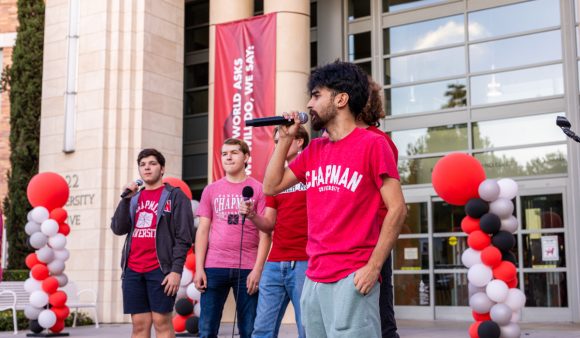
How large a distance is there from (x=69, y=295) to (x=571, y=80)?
10.1 metres

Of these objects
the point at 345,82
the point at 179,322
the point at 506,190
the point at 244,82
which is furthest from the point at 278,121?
the point at 244,82

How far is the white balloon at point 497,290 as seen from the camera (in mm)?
9127

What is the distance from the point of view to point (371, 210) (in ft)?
11.6

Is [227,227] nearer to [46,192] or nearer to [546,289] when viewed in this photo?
[46,192]

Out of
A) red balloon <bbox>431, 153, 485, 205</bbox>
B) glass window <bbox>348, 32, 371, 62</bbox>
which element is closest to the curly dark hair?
red balloon <bbox>431, 153, 485, 205</bbox>

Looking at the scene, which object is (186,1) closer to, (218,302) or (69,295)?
(69,295)

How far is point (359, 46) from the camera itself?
16281 mm

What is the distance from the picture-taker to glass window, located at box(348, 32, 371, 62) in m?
16.2

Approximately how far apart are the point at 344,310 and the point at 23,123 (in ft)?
50.6

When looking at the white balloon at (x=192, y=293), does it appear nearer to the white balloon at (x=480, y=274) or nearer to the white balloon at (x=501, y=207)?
the white balloon at (x=480, y=274)

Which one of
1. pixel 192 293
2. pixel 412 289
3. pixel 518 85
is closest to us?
pixel 192 293

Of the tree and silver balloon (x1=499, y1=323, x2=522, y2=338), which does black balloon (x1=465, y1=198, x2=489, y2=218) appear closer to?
silver balloon (x1=499, y1=323, x2=522, y2=338)

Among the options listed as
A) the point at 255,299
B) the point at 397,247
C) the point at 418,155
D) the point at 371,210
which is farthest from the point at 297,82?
the point at 371,210

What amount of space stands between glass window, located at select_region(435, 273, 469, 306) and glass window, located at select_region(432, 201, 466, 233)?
3.03 feet
